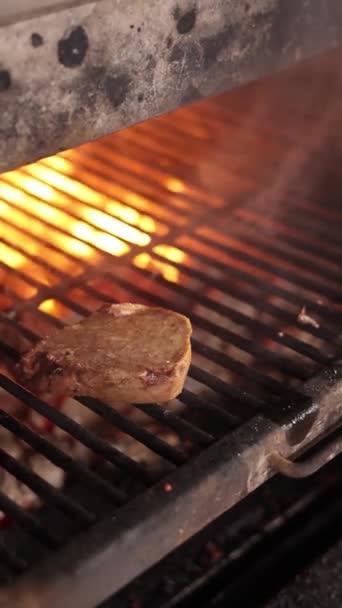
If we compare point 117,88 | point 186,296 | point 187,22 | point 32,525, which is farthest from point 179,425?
point 187,22

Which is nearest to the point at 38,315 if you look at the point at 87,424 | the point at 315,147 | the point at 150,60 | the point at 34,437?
the point at 87,424

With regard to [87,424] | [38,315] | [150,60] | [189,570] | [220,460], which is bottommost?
[189,570]

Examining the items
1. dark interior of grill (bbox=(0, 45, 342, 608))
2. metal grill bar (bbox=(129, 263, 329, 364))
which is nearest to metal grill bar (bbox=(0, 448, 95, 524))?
dark interior of grill (bbox=(0, 45, 342, 608))

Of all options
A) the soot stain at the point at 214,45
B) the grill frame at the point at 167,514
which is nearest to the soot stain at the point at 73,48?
the soot stain at the point at 214,45

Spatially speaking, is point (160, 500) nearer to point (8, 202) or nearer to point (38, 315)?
point (38, 315)

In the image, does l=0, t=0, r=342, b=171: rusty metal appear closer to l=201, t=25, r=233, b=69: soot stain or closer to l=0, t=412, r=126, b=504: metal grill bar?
l=201, t=25, r=233, b=69: soot stain

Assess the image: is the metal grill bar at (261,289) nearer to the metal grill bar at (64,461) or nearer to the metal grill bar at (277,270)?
the metal grill bar at (277,270)
